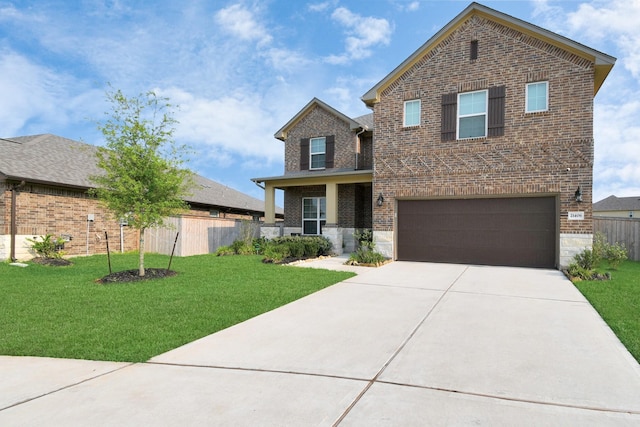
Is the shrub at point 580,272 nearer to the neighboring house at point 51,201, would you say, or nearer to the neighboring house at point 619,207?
the neighboring house at point 51,201

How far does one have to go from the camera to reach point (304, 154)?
18750mm

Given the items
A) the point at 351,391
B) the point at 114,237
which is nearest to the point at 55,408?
the point at 351,391

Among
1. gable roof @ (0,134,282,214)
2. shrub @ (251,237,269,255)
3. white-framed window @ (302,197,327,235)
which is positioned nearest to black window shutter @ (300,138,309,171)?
white-framed window @ (302,197,327,235)

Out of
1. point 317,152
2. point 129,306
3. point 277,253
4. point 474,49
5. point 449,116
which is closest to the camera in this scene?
point 129,306

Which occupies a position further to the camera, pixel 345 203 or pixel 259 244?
pixel 345 203

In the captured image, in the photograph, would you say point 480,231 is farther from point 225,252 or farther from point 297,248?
point 225,252

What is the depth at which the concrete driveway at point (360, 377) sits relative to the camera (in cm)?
296

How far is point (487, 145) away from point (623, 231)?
860 centimetres

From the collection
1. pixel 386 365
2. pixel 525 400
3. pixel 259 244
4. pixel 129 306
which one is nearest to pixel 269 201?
pixel 259 244

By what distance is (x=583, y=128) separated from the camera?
11.3 metres

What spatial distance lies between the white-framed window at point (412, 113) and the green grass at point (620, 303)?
285 inches

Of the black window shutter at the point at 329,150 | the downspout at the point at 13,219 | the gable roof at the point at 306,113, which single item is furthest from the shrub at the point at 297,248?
the downspout at the point at 13,219

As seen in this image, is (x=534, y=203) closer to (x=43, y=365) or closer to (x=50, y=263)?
(x=43, y=365)

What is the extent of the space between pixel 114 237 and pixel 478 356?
17.4 m
